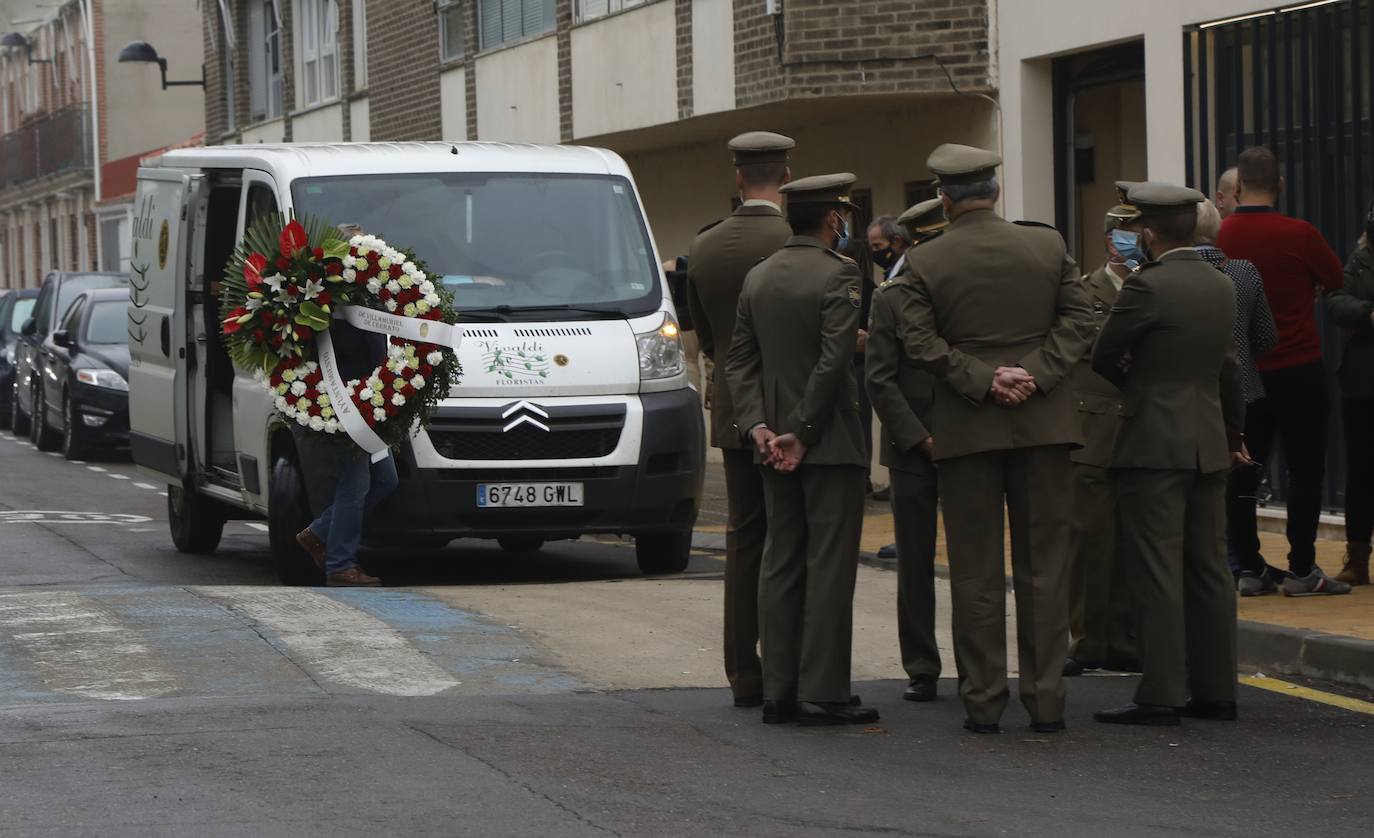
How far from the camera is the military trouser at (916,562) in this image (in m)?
8.06

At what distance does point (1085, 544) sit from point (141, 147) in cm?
4803

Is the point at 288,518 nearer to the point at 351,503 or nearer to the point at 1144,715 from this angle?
the point at 351,503

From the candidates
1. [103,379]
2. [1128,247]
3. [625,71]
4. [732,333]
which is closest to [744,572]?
[732,333]

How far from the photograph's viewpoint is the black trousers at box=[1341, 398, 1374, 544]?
1064cm

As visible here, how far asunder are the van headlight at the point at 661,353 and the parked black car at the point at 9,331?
18961 mm

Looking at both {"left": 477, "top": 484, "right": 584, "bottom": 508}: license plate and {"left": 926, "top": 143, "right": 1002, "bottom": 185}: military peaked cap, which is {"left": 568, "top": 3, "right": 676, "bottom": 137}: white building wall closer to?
{"left": 477, "top": 484, "right": 584, "bottom": 508}: license plate

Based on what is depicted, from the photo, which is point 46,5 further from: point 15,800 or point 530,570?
point 15,800

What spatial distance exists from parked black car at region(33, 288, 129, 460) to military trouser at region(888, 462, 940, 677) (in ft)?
50.2

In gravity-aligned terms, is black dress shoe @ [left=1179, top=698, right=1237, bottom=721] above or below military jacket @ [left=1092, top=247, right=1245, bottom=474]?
below

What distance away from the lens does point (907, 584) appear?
8305mm

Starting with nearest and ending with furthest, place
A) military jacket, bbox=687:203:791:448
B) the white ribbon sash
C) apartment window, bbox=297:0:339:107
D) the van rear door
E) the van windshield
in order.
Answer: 1. military jacket, bbox=687:203:791:448
2. the white ribbon sash
3. the van windshield
4. the van rear door
5. apartment window, bbox=297:0:339:107

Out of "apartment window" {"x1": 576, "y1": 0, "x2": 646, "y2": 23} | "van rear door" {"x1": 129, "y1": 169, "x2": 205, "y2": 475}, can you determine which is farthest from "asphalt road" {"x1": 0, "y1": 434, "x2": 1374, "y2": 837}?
"apartment window" {"x1": 576, "y1": 0, "x2": 646, "y2": 23}

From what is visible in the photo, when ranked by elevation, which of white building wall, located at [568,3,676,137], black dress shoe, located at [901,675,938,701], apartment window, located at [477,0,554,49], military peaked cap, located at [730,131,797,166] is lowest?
black dress shoe, located at [901,675,938,701]

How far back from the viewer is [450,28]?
85.7 feet
